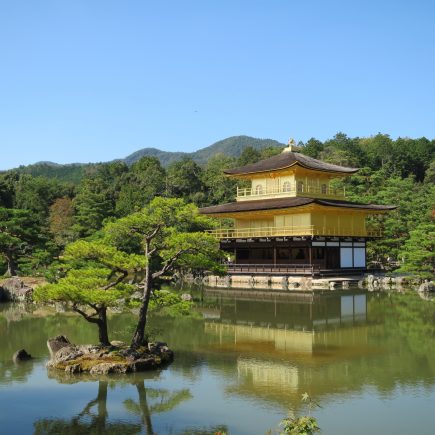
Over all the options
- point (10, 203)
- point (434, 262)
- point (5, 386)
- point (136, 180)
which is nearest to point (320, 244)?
point (434, 262)

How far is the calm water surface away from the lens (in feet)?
30.6

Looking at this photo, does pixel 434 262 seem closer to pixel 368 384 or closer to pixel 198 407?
pixel 368 384

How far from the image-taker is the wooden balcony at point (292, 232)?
35.2m

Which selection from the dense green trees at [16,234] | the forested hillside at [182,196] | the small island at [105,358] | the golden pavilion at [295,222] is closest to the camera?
the small island at [105,358]

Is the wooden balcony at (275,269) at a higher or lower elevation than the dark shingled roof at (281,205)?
lower

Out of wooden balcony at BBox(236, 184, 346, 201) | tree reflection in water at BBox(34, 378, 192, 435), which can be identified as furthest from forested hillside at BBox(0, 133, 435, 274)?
tree reflection in water at BBox(34, 378, 192, 435)

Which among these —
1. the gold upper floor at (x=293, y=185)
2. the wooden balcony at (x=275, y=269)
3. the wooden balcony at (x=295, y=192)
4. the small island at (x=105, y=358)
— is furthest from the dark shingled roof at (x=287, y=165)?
the small island at (x=105, y=358)

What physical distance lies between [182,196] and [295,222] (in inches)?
984

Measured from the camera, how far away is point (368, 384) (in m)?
11.4

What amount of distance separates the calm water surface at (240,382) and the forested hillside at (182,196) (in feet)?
35.6

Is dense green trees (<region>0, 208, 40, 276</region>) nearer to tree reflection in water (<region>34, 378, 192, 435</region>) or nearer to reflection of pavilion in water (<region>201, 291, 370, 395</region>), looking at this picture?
reflection of pavilion in water (<region>201, 291, 370, 395</region>)

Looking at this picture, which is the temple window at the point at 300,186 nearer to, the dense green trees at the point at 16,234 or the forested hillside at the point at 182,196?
the forested hillside at the point at 182,196

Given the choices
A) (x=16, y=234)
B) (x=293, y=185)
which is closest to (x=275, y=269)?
(x=293, y=185)

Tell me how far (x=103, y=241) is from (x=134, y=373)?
3447 millimetres
